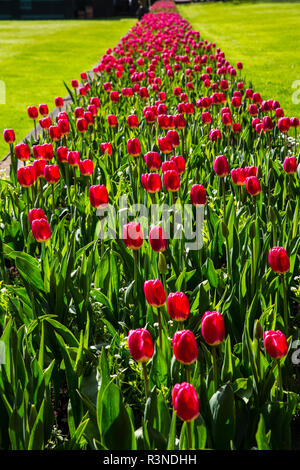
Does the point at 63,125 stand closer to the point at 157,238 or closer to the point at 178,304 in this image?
the point at 157,238


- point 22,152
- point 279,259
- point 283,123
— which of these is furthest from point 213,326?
point 283,123

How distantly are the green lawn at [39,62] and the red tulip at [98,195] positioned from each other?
4.51 m

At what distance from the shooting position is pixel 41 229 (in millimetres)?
2795

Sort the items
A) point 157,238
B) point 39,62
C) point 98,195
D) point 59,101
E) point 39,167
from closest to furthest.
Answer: point 157,238, point 98,195, point 39,167, point 59,101, point 39,62

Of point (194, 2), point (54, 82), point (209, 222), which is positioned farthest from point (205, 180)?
point (194, 2)

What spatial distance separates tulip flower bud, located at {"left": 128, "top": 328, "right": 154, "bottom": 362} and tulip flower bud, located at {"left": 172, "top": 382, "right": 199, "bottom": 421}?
28cm

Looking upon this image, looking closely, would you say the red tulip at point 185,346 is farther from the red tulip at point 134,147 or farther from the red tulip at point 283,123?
the red tulip at point 283,123

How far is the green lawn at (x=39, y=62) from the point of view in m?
10.5

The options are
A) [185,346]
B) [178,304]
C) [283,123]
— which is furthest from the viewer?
[283,123]

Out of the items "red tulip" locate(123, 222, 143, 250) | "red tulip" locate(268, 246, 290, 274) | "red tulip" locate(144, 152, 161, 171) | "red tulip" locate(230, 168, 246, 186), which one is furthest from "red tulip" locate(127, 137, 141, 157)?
"red tulip" locate(268, 246, 290, 274)

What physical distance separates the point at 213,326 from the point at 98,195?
139cm

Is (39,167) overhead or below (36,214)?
overhead

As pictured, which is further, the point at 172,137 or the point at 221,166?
the point at 172,137

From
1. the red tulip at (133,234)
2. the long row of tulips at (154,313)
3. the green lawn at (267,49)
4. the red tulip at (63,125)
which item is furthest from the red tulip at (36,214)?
the green lawn at (267,49)
